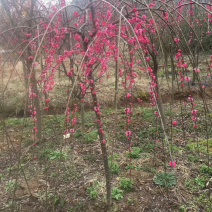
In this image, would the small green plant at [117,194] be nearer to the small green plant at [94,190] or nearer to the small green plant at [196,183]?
the small green plant at [94,190]

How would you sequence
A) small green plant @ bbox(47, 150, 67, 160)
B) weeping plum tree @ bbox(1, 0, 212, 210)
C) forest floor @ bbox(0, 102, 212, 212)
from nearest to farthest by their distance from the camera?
weeping plum tree @ bbox(1, 0, 212, 210) < forest floor @ bbox(0, 102, 212, 212) < small green plant @ bbox(47, 150, 67, 160)

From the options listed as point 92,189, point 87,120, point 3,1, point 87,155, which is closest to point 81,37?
point 92,189

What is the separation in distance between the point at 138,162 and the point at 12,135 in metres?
3.10

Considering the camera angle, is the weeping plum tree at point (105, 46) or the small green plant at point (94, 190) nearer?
the weeping plum tree at point (105, 46)

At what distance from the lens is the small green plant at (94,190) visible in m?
2.48

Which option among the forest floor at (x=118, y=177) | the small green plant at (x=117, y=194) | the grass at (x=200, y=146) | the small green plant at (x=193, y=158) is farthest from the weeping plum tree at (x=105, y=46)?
the grass at (x=200, y=146)

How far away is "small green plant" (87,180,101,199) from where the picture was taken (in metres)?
2.48

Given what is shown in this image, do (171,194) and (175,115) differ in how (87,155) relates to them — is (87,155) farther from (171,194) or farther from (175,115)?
(175,115)

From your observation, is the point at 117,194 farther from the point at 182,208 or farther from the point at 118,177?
the point at 182,208

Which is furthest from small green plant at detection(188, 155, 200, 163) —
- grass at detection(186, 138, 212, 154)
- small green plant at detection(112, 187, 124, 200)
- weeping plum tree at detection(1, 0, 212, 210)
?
small green plant at detection(112, 187, 124, 200)

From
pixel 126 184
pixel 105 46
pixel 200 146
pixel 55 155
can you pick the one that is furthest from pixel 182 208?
pixel 55 155

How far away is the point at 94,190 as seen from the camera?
2.57 metres

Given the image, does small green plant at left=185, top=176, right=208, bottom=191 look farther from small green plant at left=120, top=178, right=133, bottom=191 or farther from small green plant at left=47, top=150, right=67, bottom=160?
small green plant at left=47, top=150, right=67, bottom=160

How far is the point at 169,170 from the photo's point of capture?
290 cm
